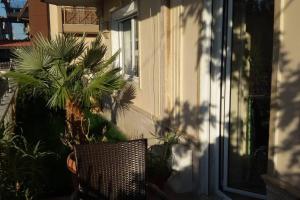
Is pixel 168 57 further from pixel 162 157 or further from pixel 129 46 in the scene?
pixel 129 46

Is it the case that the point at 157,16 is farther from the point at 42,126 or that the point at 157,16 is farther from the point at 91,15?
the point at 91,15

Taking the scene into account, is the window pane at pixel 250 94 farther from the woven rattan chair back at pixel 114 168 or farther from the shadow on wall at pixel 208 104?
the woven rattan chair back at pixel 114 168

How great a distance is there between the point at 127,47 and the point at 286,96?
635cm

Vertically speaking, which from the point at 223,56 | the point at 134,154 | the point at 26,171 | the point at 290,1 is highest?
the point at 290,1

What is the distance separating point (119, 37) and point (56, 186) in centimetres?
494

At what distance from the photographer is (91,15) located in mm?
20109

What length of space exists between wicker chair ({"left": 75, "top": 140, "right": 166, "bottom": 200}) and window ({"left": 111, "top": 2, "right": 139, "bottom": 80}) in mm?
4316

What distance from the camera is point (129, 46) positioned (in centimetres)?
897

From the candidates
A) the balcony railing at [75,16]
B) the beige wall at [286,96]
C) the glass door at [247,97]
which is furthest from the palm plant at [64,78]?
the balcony railing at [75,16]

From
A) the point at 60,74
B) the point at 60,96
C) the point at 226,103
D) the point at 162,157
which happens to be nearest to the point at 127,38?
the point at 60,74

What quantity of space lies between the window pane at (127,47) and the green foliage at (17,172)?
4.55m

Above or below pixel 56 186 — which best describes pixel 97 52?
above

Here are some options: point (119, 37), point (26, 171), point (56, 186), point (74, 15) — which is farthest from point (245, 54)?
point (74, 15)

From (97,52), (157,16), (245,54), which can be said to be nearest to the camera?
(245,54)
